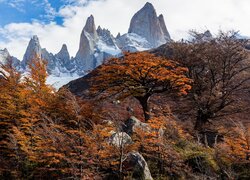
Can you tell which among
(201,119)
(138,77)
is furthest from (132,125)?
(201,119)

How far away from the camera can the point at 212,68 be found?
21922 millimetres

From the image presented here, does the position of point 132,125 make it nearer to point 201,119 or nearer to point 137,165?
point 137,165

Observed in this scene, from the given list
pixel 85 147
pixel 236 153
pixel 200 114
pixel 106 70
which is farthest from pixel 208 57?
pixel 85 147

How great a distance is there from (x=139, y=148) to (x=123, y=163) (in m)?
1.70

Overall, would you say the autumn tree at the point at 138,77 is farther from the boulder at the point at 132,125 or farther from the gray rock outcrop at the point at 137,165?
the gray rock outcrop at the point at 137,165

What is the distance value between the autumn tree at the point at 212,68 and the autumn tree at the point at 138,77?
143 inches

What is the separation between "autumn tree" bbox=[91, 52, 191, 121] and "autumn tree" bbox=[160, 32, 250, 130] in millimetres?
3624

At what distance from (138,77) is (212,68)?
20.9 feet

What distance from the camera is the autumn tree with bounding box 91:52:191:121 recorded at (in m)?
17.8

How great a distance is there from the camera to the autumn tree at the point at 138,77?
1775 cm

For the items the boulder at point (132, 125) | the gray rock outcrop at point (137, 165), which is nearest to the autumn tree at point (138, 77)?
the boulder at point (132, 125)

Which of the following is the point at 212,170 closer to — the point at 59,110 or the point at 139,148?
the point at 139,148

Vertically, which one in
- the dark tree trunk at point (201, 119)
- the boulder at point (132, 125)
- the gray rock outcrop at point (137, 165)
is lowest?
the gray rock outcrop at point (137, 165)

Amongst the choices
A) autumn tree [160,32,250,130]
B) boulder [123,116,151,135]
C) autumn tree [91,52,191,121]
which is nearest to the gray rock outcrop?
boulder [123,116,151,135]
